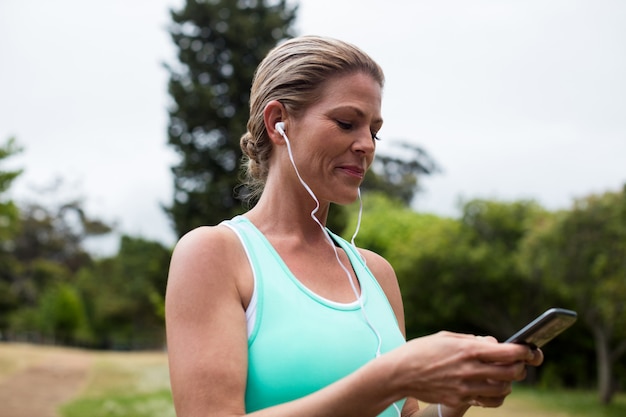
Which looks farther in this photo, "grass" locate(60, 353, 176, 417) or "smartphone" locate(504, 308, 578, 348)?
"grass" locate(60, 353, 176, 417)

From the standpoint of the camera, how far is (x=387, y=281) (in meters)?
2.22

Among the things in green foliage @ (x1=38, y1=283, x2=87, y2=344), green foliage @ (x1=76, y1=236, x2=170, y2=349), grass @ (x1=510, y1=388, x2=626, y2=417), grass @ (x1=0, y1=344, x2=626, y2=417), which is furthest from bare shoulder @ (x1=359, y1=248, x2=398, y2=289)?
green foliage @ (x1=76, y1=236, x2=170, y2=349)

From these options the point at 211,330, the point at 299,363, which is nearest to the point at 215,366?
the point at 211,330

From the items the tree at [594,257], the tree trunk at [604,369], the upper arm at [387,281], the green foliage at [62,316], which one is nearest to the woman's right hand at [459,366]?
the upper arm at [387,281]

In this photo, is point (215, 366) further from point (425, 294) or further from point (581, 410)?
point (425, 294)

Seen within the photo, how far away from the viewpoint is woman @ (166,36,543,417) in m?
1.46

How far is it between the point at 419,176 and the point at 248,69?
40.0 m

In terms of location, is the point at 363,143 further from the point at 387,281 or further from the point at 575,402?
the point at 575,402

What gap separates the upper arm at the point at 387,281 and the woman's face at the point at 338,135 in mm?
315

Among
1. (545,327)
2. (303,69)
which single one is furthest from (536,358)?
(303,69)

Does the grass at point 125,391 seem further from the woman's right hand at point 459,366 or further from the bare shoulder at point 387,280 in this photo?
the woman's right hand at point 459,366

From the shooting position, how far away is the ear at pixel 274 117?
1.96m

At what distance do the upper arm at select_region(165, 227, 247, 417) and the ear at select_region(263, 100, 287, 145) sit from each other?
14.2 inches

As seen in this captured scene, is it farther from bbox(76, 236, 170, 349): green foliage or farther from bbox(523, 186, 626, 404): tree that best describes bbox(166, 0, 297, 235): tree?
bbox(76, 236, 170, 349): green foliage
